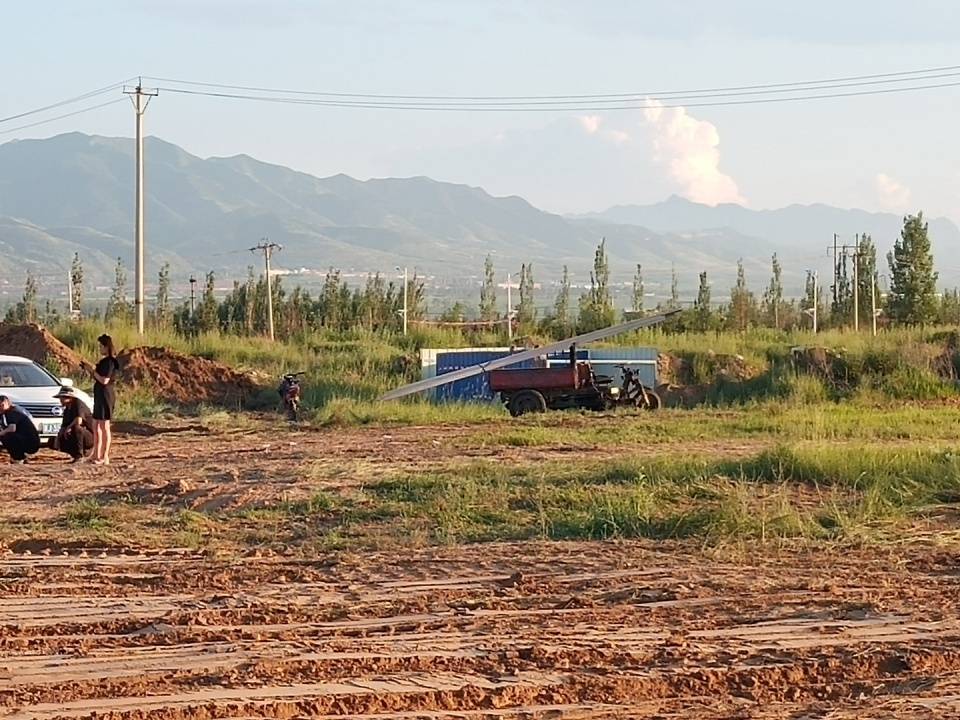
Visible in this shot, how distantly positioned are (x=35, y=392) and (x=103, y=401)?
128 inches

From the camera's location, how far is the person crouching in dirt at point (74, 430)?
62.3 ft

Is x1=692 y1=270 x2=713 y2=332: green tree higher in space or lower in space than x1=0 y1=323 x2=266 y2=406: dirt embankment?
higher

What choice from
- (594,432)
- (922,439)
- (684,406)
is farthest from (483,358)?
(922,439)

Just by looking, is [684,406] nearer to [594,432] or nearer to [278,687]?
[594,432]

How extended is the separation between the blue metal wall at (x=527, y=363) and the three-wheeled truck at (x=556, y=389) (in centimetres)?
120

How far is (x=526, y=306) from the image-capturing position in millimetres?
50625

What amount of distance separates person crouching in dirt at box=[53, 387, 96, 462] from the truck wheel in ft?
35.1

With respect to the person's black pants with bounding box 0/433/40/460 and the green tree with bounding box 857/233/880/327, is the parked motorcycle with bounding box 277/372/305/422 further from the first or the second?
the green tree with bounding box 857/233/880/327

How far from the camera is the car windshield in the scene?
69.1 feet

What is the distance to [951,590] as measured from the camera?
33.5ft

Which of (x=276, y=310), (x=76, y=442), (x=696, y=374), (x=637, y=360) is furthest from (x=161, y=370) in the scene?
(x=276, y=310)

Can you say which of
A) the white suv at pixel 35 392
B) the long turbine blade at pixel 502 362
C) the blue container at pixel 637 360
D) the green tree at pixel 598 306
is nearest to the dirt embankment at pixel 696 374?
the blue container at pixel 637 360

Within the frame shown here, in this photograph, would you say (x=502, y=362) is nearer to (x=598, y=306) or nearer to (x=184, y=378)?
(x=184, y=378)

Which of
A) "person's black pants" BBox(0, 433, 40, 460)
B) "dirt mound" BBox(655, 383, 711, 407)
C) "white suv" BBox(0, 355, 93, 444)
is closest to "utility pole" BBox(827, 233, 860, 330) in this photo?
"dirt mound" BBox(655, 383, 711, 407)
